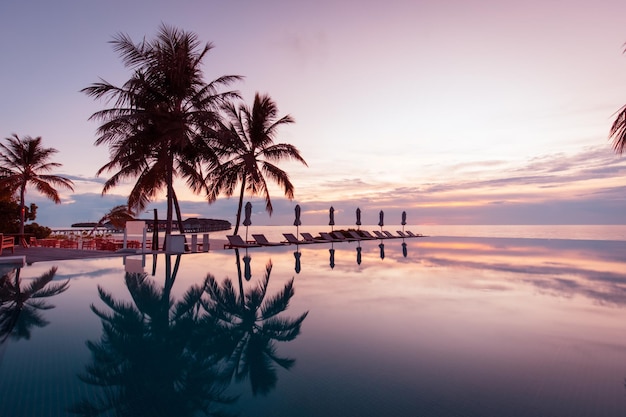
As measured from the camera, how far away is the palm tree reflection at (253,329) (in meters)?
3.68

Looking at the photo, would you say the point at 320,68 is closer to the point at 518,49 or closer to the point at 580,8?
the point at 518,49

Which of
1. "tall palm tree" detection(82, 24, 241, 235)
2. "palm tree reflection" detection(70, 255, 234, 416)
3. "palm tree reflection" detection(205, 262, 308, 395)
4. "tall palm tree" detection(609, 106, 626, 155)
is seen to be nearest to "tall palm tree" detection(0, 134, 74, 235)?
"tall palm tree" detection(82, 24, 241, 235)

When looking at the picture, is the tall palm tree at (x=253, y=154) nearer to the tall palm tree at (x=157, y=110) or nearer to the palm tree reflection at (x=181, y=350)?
the tall palm tree at (x=157, y=110)

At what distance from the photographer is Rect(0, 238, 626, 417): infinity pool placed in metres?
2.97

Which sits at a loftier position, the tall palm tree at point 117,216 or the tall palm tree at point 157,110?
the tall palm tree at point 157,110

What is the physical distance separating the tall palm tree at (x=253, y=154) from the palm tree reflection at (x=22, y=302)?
34.4ft

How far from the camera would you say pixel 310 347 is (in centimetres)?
445

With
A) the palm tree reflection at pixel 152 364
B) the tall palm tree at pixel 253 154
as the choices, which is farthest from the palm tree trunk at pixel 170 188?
the palm tree reflection at pixel 152 364

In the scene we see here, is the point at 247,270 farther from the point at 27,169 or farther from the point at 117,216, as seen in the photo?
the point at 27,169

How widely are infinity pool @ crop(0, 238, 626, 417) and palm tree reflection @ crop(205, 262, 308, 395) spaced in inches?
1.1

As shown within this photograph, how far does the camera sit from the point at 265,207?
19.8m

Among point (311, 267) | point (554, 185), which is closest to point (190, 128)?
point (311, 267)

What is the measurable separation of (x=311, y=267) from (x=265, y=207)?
8.36 m

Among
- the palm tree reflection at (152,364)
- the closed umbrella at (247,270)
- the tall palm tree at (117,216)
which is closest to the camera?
the palm tree reflection at (152,364)
